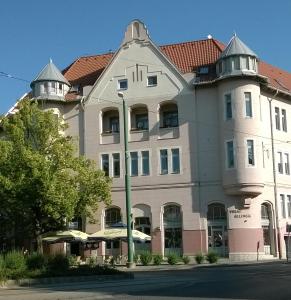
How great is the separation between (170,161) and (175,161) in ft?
1.27

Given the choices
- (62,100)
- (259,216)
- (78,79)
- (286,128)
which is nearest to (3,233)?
(62,100)

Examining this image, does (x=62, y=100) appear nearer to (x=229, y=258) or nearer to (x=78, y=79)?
(x=78, y=79)

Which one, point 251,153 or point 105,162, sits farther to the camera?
point 105,162

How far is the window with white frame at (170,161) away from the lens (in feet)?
155

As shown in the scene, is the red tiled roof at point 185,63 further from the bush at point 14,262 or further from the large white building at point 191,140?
the bush at point 14,262

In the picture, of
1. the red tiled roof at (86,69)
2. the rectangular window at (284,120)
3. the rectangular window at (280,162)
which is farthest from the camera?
the red tiled roof at (86,69)

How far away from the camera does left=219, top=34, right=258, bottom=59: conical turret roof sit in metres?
46.0

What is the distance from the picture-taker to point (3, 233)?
46656 millimetres

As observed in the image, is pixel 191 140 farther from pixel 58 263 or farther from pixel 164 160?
pixel 58 263

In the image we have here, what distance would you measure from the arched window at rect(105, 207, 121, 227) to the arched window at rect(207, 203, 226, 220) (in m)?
7.42

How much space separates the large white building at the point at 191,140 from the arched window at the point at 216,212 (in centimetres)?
7

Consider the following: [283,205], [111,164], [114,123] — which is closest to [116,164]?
[111,164]

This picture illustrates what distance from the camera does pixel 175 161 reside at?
156 feet

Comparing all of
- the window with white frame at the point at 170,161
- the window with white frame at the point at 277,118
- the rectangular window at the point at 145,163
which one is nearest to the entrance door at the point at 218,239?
the window with white frame at the point at 170,161
